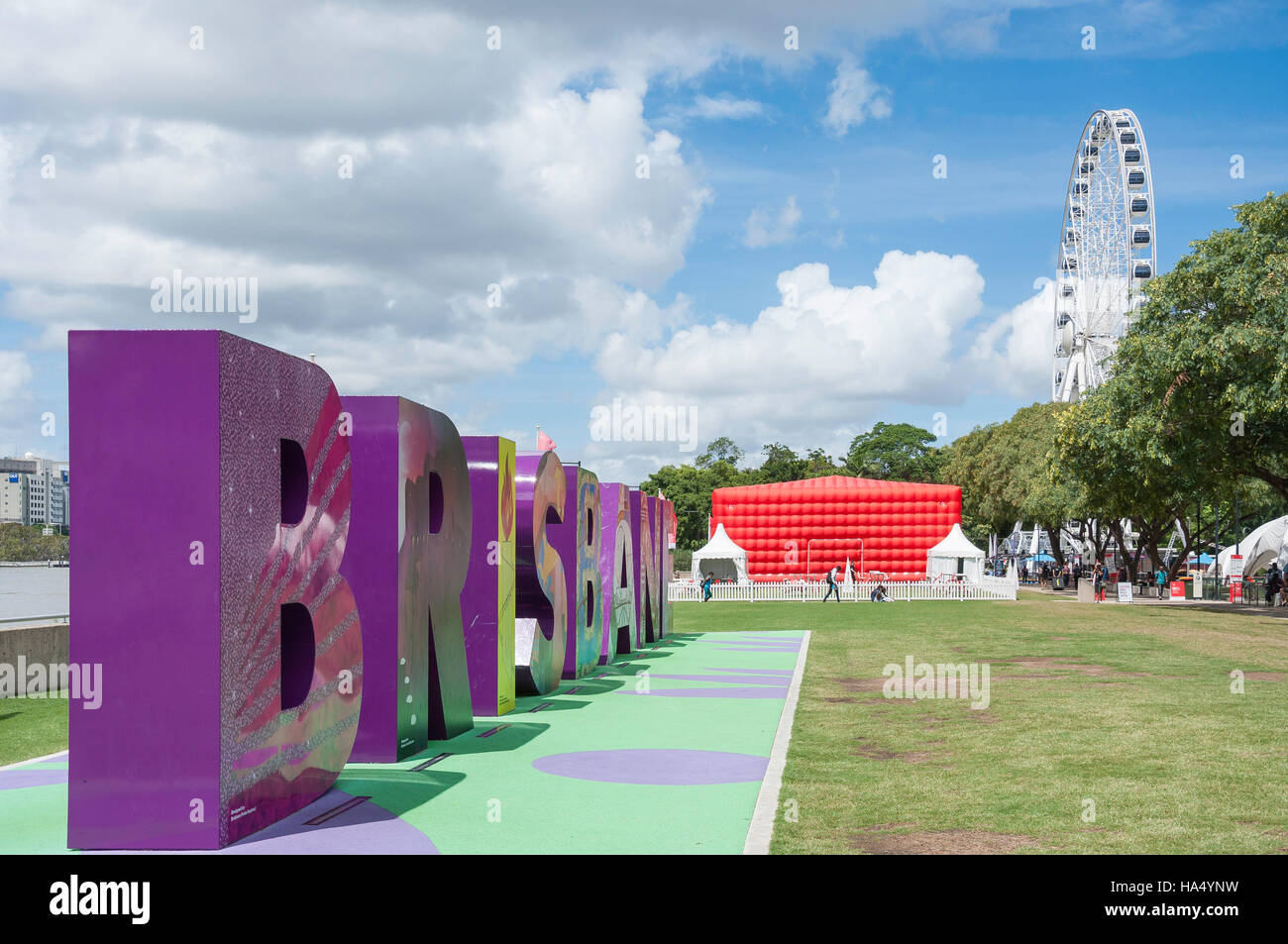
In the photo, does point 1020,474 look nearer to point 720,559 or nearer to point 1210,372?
point 720,559

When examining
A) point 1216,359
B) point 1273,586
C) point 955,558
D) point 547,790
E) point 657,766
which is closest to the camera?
point 547,790

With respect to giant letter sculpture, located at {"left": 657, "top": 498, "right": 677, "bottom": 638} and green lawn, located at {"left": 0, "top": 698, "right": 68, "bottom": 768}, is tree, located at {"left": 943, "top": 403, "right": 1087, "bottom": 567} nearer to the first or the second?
giant letter sculpture, located at {"left": 657, "top": 498, "right": 677, "bottom": 638}

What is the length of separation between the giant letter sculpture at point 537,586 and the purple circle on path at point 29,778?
613 cm

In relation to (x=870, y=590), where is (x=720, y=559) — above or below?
above

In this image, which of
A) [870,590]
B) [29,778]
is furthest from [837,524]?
[29,778]

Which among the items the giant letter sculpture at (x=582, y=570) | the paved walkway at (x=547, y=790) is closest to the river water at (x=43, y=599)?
the giant letter sculpture at (x=582, y=570)

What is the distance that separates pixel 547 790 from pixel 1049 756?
4.74m

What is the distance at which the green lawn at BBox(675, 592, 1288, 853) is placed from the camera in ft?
24.7

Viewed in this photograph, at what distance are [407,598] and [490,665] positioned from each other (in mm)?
3084

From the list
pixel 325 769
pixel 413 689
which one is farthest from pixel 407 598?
pixel 325 769

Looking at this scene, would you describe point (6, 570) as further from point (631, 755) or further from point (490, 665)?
point (631, 755)

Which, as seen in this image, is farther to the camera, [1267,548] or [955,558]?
[1267,548]

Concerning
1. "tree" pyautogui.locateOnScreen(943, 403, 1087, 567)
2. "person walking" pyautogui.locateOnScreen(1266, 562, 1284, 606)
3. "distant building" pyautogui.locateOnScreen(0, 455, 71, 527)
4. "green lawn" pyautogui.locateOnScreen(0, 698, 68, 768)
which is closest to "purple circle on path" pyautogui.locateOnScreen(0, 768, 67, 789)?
"green lawn" pyautogui.locateOnScreen(0, 698, 68, 768)

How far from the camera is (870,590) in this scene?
46.2 meters
